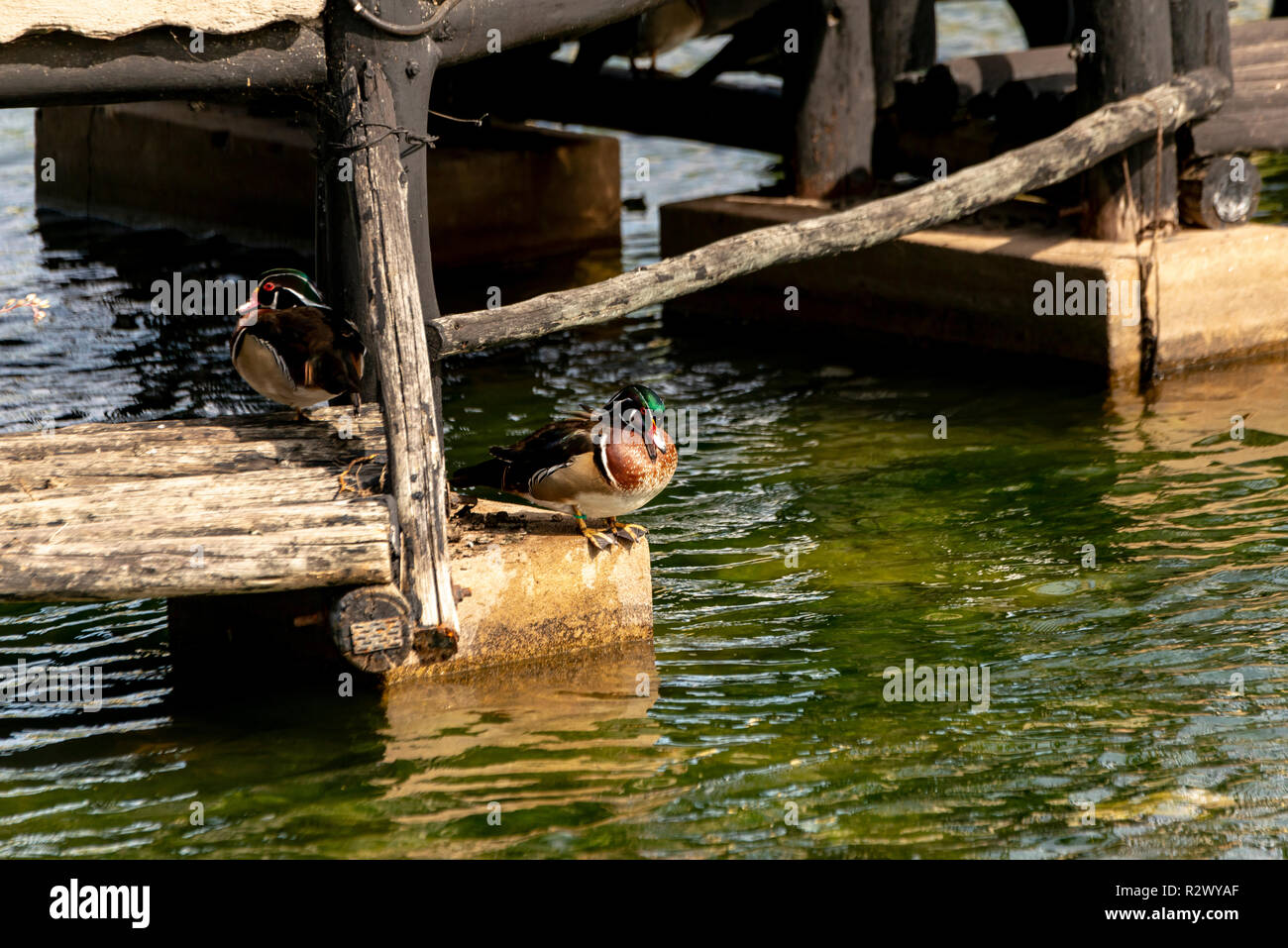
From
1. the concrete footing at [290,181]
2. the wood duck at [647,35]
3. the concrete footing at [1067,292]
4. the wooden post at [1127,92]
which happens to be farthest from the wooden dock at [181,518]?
the wood duck at [647,35]

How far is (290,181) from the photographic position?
12.1 metres

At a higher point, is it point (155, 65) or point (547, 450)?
point (155, 65)

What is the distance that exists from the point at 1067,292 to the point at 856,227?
1703mm

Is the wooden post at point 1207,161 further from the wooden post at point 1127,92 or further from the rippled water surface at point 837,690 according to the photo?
the rippled water surface at point 837,690

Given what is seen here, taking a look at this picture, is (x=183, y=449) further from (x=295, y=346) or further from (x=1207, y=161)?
(x=1207, y=161)

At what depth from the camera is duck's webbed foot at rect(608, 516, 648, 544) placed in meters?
5.55

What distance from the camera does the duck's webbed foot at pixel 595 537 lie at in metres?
5.50

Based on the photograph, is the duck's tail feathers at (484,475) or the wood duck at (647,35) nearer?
the duck's tail feathers at (484,475)

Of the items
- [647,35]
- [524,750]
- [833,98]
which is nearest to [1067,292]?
[833,98]

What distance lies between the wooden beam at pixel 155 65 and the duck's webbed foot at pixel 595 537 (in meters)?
1.78

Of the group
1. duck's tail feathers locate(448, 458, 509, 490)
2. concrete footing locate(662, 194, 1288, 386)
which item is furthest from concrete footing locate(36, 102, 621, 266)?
duck's tail feathers locate(448, 458, 509, 490)

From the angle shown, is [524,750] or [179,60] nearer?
[524,750]

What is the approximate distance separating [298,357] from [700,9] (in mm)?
6325

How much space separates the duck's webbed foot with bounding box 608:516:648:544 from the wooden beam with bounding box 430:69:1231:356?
0.80 meters
